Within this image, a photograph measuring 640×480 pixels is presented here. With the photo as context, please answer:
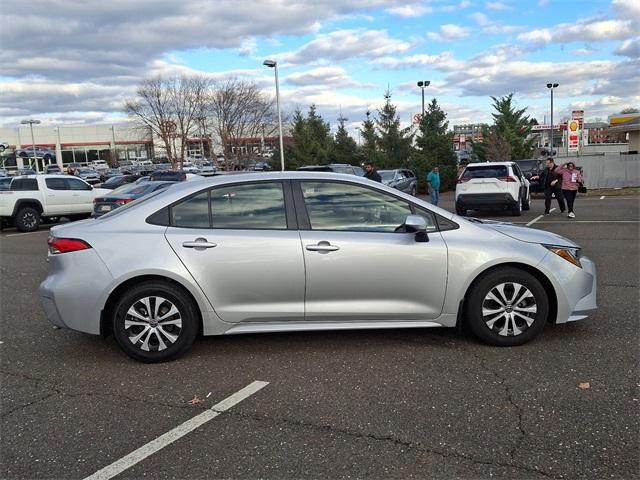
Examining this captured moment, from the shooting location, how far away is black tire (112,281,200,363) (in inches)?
172

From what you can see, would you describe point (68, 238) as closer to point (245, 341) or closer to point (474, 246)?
point (245, 341)

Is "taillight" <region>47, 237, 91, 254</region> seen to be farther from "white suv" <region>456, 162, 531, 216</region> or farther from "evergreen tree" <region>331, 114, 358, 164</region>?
"evergreen tree" <region>331, 114, 358, 164</region>

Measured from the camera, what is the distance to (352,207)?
15.2 feet

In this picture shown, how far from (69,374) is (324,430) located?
7.66ft

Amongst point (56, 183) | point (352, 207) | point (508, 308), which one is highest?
point (56, 183)

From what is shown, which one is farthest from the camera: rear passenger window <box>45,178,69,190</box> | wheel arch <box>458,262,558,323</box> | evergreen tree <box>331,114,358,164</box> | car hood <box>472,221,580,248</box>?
evergreen tree <box>331,114,358,164</box>

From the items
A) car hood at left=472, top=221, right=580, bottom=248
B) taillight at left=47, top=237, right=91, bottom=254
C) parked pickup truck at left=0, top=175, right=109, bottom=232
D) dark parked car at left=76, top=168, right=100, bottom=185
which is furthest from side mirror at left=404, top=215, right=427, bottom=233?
dark parked car at left=76, top=168, right=100, bottom=185

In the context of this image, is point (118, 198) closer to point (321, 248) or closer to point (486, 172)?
point (486, 172)

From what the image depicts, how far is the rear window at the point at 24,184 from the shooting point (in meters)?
16.2

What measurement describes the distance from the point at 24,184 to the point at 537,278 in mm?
16056

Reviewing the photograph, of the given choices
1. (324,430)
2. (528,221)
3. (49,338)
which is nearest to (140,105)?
(528,221)

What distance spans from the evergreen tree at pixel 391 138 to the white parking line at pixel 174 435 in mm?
30167

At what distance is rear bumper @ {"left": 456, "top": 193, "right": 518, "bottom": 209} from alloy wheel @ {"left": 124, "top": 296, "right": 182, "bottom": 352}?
40.6 feet

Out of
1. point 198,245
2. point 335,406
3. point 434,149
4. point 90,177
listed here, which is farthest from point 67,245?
point 90,177
